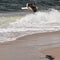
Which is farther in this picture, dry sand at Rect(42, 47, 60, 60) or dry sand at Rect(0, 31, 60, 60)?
dry sand at Rect(0, 31, 60, 60)

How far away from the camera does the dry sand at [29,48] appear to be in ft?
21.8

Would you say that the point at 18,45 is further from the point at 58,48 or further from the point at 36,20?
the point at 36,20

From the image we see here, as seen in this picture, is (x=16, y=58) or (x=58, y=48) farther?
(x=58, y=48)

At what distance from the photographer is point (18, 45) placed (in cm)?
819

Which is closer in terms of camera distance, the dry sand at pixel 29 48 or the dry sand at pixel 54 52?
the dry sand at pixel 54 52

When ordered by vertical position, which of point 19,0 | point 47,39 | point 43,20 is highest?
point 47,39

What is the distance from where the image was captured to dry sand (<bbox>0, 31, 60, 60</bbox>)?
665 cm

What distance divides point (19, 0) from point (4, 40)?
25.9 m

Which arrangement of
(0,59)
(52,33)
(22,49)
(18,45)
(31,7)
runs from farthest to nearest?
(31,7)
(52,33)
(18,45)
(22,49)
(0,59)

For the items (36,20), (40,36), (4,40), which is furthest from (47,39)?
(36,20)

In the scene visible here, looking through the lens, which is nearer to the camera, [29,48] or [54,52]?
[54,52]

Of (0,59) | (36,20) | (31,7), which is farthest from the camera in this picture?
(31,7)

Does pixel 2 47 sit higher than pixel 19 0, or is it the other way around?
pixel 2 47

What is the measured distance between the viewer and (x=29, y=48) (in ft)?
24.9
